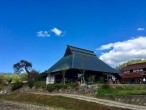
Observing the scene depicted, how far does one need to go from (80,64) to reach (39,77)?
2373cm

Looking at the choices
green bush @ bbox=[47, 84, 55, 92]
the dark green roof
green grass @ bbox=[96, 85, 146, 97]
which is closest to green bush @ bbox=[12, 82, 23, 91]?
the dark green roof

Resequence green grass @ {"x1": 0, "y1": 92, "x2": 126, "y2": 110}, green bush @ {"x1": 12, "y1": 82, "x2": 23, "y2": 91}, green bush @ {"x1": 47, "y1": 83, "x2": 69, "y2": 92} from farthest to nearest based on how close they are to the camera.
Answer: green bush @ {"x1": 12, "y1": 82, "x2": 23, "y2": 91} → green bush @ {"x1": 47, "y1": 83, "x2": 69, "y2": 92} → green grass @ {"x1": 0, "y1": 92, "x2": 126, "y2": 110}

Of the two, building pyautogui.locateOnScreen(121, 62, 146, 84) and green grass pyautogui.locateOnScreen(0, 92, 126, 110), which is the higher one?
building pyautogui.locateOnScreen(121, 62, 146, 84)

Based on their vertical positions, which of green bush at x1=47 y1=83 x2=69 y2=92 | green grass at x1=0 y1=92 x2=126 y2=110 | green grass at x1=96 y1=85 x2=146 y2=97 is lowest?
green grass at x1=0 y1=92 x2=126 y2=110

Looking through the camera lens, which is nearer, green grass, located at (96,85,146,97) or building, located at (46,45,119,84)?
green grass, located at (96,85,146,97)

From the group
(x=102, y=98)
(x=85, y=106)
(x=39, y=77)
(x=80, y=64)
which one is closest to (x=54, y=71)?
(x=80, y=64)

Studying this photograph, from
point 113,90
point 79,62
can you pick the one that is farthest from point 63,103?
point 79,62

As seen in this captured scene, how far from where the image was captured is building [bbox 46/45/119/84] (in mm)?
56094

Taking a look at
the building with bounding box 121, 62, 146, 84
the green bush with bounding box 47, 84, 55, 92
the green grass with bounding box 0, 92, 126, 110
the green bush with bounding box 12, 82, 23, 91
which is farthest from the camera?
the building with bounding box 121, 62, 146, 84

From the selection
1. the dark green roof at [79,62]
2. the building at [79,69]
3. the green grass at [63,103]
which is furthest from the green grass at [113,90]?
the dark green roof at [79,62]

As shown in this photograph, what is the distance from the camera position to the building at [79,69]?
56094mm

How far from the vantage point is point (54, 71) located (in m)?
60.8

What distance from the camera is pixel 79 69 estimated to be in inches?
2167

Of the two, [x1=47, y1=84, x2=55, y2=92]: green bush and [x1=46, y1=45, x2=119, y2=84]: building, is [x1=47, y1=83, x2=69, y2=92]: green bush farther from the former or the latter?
[x1=46, y1=45, x2=119, y2=84]: building
